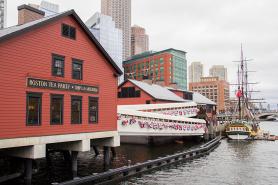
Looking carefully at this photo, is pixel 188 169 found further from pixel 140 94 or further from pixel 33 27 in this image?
pixel 140 94

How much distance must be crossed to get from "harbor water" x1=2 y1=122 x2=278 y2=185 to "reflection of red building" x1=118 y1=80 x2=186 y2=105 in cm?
1031

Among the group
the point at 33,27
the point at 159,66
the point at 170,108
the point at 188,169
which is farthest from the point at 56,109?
the point at 159,66

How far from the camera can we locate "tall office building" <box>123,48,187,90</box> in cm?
16425

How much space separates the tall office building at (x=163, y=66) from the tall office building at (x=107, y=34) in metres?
15.3

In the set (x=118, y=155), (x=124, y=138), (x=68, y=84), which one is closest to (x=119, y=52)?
(x=124, y=138)

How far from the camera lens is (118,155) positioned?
33719 mm

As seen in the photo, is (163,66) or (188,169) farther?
(163,66)

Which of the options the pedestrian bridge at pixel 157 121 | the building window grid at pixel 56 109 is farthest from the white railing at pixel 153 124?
the building window grid at pixel 56 109

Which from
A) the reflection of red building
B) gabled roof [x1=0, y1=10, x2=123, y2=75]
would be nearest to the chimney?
gabled roof [x1=0, y1=10, x2=123, y2=75]

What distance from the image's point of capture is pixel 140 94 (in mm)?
47594

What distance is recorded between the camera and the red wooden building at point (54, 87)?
17.6 metres

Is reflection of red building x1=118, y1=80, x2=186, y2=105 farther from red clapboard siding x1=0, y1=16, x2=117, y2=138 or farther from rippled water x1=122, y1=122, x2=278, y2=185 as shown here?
red clapboard siding x1=0, y1=16, x2=117, y2=138

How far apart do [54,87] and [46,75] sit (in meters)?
0.94

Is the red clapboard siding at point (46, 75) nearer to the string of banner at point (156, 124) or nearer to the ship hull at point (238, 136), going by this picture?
the string of banner at point (156, 124)
